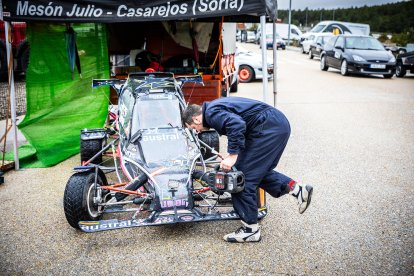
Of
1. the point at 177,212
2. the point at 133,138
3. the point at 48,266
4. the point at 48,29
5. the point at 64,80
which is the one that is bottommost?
the point at 48,266

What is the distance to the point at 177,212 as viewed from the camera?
13.1 feet

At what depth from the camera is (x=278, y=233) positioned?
14.1 feet

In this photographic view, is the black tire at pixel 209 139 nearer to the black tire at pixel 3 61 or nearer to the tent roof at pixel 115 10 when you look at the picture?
the tent roof at pixel 115 10

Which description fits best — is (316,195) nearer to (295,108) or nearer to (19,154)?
(19,154)

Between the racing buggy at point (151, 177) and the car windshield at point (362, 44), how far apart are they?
14.0 m

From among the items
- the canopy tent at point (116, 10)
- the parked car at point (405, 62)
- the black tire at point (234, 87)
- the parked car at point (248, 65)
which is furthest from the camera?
the parked car at point (405, 62)

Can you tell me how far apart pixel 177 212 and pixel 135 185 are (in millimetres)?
633

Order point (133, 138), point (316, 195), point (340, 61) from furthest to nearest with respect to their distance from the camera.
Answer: point (340, 61)
point (316, 195)
point (133, 138)

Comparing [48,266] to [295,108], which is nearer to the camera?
[48,266]

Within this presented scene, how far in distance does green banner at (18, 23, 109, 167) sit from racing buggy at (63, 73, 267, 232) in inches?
48.1

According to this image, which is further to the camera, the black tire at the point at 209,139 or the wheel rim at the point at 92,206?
the black tire at the point at 209,139

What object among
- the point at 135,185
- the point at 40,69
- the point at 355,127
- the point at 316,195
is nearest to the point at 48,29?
the point at 40,69

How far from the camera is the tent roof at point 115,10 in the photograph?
Answer: 5414 millimetres

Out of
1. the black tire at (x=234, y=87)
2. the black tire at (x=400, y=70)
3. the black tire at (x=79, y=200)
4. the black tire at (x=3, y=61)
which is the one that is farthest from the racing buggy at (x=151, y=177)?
the black tire at (x=400, y=70)
